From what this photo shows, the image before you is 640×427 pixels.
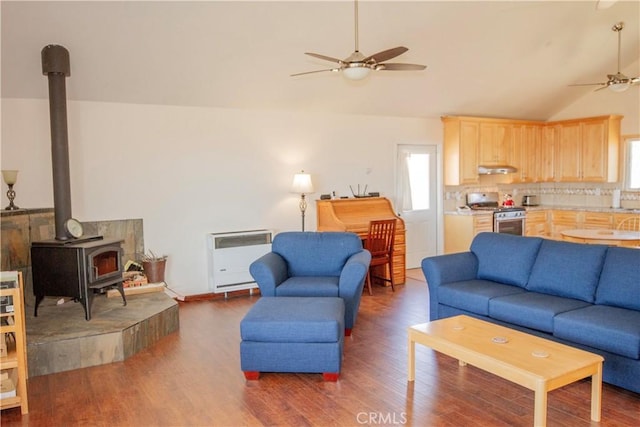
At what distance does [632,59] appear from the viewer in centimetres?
742

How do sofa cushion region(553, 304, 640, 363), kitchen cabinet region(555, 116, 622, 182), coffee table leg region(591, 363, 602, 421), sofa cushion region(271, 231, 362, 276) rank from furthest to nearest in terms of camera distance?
kitchen cabinet region(555, 116, 622, 182)
sofa cushion region(271, 231, 362, 276)
sofa cushion region(553, 304, 640, 363)
coffee table leg region(591, 363, 602, 421)

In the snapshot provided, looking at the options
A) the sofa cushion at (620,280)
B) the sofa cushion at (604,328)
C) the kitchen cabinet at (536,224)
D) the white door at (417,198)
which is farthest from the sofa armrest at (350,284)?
the kitchen cabinet at (536,224)

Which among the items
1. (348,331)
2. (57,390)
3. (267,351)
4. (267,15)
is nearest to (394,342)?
(348,331)

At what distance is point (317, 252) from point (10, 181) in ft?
9.75

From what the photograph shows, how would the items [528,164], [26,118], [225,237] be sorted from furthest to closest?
[528,164], [225,237], [26,118]

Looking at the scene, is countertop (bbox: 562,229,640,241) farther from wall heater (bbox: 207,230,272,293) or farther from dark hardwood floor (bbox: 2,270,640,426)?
wall heater (bbox: 207,230,272,293)

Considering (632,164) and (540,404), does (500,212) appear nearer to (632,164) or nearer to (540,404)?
(632,164)

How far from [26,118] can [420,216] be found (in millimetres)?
5435

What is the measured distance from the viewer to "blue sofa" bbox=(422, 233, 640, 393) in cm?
310

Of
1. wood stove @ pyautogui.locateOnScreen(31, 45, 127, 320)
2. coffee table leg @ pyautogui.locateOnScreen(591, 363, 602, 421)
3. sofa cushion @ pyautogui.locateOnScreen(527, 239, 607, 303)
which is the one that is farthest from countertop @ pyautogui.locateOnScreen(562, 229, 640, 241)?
wood stove @ pyautogui.locateOnScreen(31, 45, 127, 320)

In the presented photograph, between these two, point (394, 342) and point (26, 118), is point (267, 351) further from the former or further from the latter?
point (26, 118)

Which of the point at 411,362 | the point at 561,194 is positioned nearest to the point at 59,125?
the point at 411,362

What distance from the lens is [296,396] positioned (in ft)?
10.4

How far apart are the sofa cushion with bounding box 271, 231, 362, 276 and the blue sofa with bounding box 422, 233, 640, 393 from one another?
0.80 m
